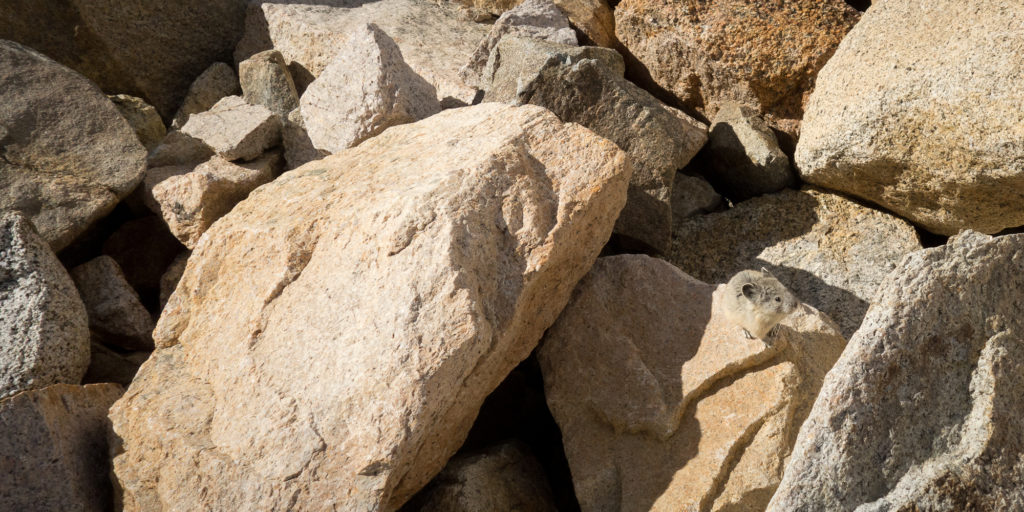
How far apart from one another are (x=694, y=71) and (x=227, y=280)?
265 centimetres

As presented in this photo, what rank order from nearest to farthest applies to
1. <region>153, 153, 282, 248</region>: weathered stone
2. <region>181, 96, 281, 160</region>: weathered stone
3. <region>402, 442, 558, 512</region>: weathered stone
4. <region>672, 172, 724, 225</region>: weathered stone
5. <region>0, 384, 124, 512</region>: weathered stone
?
<region>0, 384, 124, 512</region>: weathered stone < <region>402, 442, 558, 512</region>: weathered stone < <region>153, 153, 282, 248</region>: weathered stone < <region>181, 96, 281, 160</region>: weathered stone < <region>672, 172, 724, 225</region>: weathered stone

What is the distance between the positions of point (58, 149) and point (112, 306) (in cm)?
78

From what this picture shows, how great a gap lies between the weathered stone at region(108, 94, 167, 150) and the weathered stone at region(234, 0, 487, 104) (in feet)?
2.46

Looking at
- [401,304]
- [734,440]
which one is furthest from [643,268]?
[401,304]

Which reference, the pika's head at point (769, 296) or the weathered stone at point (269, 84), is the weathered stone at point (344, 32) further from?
the pika's head at point (769, 296)

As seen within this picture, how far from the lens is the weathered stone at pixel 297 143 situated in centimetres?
418

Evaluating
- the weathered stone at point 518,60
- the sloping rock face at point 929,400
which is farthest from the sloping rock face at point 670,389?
the weathered stone at point 518,60

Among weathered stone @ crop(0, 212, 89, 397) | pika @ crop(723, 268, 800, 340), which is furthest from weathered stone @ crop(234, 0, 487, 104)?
pika @ crop(723, 268, 800, 340)

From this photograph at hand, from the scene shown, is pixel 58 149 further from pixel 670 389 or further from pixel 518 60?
pixel 670 389

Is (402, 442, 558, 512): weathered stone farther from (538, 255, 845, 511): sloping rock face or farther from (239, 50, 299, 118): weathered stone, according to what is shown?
(239, 50, 299, 118): weathered stone

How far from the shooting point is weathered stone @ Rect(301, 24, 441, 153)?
13.0 ft

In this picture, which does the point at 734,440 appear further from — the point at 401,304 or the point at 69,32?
the point at 69,32

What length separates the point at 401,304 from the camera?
280 cm

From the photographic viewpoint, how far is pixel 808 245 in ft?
13.0
